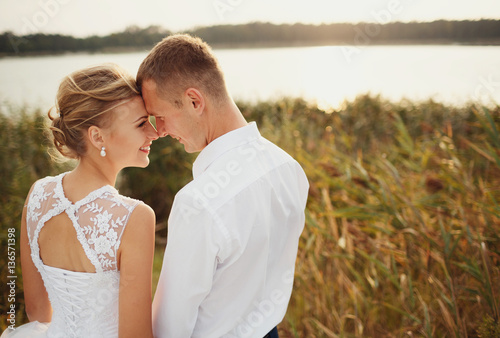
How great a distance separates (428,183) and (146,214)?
246 centimetres

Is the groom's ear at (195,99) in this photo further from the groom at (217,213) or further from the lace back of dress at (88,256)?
the lace back of dress at (88,256)

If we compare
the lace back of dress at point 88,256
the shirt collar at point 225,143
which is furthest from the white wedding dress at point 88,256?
the shirt collar at point 225,143

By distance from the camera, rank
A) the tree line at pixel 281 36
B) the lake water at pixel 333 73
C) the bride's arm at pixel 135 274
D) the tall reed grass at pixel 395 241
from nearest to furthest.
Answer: the bride's arm at pixel 135 274 < the tall reed grass at pixel 395 241 < the tree line at pixel 281 36 < the lake water at pixel 333 73

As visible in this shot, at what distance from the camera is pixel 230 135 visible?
1.72 meters

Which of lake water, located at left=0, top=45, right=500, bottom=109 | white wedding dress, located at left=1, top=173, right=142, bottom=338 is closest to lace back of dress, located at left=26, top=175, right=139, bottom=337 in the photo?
white wedding dress, located at left=1, top=173, right=142, bottom=338

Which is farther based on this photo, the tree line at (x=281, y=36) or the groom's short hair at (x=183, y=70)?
the tree line at (x=281, y=36)

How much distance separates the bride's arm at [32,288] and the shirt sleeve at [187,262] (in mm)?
→ 837

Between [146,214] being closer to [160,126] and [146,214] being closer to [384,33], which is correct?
[160,126]

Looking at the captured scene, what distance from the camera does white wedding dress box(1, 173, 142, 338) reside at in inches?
65.8

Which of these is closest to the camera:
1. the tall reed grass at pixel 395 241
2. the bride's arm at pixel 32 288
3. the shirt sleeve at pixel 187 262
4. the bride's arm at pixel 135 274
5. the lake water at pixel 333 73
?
the shirt sleeve at pixel 187 262

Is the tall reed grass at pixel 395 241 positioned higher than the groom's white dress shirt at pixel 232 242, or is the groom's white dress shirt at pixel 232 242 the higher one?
the groom's white dress shirt at pixel 232 242

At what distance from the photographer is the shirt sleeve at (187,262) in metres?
1.46

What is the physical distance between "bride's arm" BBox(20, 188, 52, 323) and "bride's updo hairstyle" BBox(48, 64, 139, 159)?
17.9 inches

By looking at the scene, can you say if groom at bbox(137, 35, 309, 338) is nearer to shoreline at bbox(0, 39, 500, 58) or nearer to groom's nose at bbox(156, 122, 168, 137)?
groom's nose at bbox(156, 122, 168, 137)
